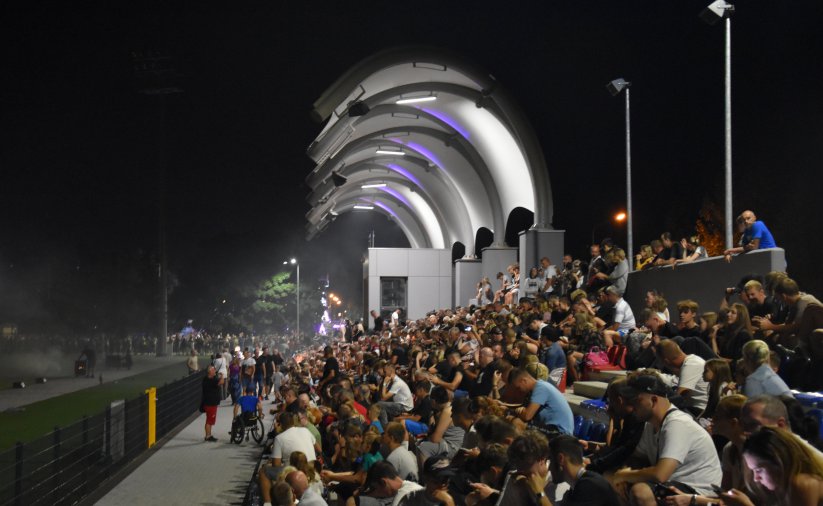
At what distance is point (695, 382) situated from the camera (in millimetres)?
7344

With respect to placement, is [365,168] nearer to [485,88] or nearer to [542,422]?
[485,88]

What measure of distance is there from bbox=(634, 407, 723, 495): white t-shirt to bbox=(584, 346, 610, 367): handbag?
22.8 ft

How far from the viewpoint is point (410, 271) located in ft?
142

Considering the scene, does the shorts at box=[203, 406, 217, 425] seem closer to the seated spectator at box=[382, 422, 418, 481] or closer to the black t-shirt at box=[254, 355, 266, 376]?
the black t-shirt at box=[254, 355, 266, 376]

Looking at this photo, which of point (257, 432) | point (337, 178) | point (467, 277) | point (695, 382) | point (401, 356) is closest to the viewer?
point (695, 382)

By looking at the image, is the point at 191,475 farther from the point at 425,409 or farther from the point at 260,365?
the point at 260,365

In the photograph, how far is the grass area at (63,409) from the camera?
25.5 metres

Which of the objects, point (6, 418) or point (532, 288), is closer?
point (532, 288)

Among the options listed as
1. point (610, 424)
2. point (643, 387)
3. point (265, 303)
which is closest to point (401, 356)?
point (610, 424)

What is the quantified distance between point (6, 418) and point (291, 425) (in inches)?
846

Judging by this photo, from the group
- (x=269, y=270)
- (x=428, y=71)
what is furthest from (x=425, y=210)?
(x=269, y=270)

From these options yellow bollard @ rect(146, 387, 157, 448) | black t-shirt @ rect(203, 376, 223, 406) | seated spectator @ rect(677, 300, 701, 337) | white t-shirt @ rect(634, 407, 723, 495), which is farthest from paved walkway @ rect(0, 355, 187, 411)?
white t-shirt @ rect(634, 407, 723, 495)

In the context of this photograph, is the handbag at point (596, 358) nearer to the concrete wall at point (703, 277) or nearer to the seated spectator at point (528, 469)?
the concrete wall at point (703, 277)

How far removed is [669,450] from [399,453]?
10.5 ft
